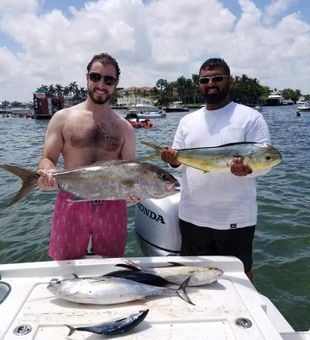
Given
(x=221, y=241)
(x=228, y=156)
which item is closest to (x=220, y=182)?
(x=228, y=156)

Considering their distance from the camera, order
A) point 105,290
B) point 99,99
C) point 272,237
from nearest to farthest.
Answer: point 105,290 < point 99,99 < point 272,237

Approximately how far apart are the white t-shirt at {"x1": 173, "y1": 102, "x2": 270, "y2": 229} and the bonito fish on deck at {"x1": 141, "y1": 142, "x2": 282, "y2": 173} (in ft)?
0.84

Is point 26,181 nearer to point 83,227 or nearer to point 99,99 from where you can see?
point 83,227

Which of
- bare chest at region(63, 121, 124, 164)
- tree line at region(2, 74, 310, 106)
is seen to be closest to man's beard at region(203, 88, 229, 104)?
bare chest at region(63, 121, 124, 164)

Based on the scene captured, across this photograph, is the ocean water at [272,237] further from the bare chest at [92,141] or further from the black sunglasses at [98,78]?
the black sunglasses at [98,78]

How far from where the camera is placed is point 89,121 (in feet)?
12.2

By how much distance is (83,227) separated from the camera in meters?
3.54

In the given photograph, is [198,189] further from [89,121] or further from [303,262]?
[303,262]

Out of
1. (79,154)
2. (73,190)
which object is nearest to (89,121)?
(79,154)

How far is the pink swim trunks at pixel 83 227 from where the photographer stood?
3.53 m

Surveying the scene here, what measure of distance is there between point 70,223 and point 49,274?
59 cm

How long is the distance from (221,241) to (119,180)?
1.22 m

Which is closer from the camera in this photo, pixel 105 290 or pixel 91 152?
pixel 105 290

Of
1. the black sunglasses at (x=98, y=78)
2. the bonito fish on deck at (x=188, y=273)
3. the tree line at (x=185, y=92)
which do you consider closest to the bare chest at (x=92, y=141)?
the black sunglasses at (x=98, y=78)
